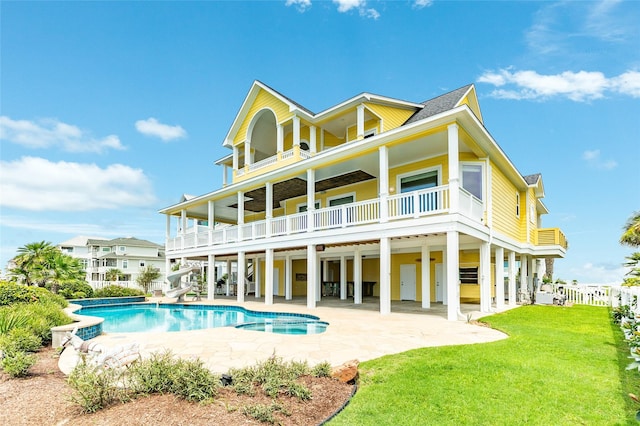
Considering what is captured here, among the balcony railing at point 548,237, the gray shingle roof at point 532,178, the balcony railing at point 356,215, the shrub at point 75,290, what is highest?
the gray shingle roof at point 532,178

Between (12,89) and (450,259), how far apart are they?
56.1 feet

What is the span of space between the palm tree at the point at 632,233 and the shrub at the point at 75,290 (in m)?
30.5

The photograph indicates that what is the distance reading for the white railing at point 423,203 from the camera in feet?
38.7

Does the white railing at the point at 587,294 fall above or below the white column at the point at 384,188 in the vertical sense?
below

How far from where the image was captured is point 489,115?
1925 cm

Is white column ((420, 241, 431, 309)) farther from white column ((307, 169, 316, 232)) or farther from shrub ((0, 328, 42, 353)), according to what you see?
shrub ((0, 328, 42, 353))

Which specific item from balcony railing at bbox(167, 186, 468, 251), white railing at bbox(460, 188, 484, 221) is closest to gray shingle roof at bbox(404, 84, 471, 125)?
balcony railing at bbox(167, 186, 468, 251)

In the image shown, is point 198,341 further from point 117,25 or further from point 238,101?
point 238,101

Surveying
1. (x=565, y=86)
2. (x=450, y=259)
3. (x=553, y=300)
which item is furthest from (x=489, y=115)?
(x=450, y=259)

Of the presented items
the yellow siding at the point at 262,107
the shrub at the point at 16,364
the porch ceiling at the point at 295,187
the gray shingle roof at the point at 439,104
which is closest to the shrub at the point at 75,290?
the porch ceiling at the point at 295,187

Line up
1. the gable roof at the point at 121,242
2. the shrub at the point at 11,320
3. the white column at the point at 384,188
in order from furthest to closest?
the gable roof at the point at 121,242 < the white column at the point at 384,188 < the shrub at the point at 11,320

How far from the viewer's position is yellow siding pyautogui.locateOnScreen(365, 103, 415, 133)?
1628 centimetres

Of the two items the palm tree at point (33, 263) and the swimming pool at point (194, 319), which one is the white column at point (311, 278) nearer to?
the swimming pool at point (194, 319)

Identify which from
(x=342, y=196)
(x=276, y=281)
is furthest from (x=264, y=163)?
(x=276, y=281)
